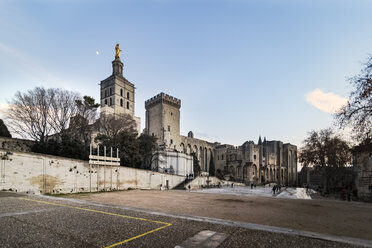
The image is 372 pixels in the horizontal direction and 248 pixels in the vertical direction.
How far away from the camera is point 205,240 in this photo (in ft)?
16.6

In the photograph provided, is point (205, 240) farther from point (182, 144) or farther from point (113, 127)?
point (182, 144)

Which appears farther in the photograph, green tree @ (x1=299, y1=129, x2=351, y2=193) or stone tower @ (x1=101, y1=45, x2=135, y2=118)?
stone tower @ (x1=101, y1=45, x2=135, y2=118)

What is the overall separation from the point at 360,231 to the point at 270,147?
233 ft

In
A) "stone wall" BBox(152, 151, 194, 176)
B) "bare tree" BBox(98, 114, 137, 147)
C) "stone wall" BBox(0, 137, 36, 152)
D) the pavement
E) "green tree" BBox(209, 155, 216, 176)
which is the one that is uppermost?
"bare tree" BBox(98, 114, 137, 147)

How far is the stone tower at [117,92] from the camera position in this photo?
54656 millimetres

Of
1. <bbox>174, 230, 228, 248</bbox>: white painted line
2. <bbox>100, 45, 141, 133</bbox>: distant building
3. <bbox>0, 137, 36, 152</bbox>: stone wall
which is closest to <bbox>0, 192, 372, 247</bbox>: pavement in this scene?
<bbox>174, 230, 228, 248</bbox>: white painted line

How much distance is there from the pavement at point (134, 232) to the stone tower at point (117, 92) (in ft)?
159

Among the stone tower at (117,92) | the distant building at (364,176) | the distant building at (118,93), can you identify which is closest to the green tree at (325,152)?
the distant building at (364,176)

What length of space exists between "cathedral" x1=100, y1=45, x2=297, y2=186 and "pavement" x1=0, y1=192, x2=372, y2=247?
33.8 metres

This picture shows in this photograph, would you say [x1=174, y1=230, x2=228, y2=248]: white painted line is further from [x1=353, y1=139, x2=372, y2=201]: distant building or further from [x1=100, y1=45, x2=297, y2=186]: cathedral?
[x1=100, y1=45, x2=297, y2=186]: cathedral

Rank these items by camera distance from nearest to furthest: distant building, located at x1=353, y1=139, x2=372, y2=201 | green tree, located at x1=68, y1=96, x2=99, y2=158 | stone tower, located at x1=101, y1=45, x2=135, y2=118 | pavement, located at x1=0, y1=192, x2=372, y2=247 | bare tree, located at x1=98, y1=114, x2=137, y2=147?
pavement, located at x1=0, y1=192, x2=372, y2=247 < distant building, located at x1=353, y1=139, x2=372, y2=201 < green tree, located at x1=68, y1=96, x2=99, y2=158 < bare tree, located at x1=98, y1=114, x2=137, y2=147 < stone tower, located at x1=101, y1=45, x2=135, y2=118

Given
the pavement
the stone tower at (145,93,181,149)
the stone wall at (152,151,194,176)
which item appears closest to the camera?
the pavement

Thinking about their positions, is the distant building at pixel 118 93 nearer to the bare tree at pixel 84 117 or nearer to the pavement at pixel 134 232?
the bare tree at pixel 84 117

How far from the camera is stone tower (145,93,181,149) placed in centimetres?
5222
